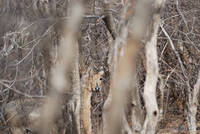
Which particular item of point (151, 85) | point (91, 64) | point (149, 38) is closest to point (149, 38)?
point (149, 38)

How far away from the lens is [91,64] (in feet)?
20.9

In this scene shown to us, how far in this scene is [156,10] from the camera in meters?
2.51

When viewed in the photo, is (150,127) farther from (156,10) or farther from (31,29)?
(31,29)

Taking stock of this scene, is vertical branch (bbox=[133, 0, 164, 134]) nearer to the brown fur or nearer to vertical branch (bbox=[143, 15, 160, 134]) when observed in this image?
vertical branch (bbox=[143, 15, 160, 134])

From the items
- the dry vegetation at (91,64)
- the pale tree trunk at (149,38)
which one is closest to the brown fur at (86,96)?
the dry vegetation at (91,64)

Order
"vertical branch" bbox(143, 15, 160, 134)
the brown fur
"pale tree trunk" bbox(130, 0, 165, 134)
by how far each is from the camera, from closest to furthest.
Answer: "pale tree trunk" bbox(130, 0, 165, 134), "vertical branch" bbox(143, 15, 160, 134), the brown fur

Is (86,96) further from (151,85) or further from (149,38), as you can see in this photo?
(149,38)

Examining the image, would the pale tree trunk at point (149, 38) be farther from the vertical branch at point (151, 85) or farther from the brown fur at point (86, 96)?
the brown fur at point (86, 96)

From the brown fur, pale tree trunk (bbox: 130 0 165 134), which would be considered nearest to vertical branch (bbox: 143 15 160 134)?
pale tree trunk (bbox: 130 0 165 134)

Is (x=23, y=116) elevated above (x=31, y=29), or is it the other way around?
(x=31, y=29)

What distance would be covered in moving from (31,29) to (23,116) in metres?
2.65

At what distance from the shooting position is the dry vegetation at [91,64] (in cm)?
245

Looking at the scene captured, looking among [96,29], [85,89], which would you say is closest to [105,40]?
[96,29]

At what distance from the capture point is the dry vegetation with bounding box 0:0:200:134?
245 centimetres
